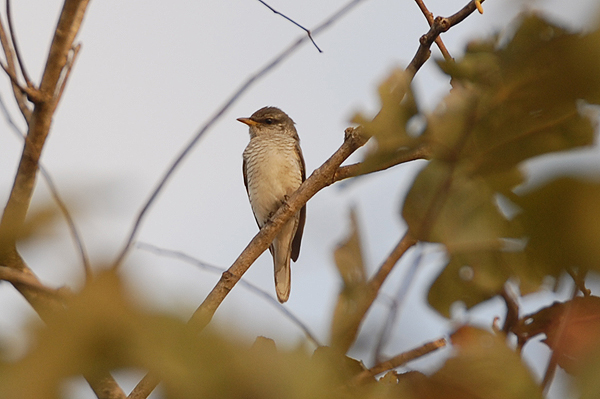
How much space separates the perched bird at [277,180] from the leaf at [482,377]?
7538 millimetres

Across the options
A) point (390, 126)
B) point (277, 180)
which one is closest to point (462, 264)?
point (390, 126)

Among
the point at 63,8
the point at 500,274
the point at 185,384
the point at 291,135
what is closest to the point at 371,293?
the point at 500,274

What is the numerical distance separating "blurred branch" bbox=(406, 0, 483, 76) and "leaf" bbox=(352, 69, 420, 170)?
2.12m

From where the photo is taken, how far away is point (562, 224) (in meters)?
0.88

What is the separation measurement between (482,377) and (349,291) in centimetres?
24

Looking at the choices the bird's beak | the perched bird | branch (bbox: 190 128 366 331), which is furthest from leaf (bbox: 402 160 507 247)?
the bird's beak

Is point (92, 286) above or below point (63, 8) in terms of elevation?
below

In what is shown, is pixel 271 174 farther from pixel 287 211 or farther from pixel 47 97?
pixel 47 97

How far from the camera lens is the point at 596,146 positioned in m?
0.87

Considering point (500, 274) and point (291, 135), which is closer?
point (500, 274)

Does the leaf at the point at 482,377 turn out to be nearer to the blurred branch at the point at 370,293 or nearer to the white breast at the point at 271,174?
the blurred branch at the point at 370,293

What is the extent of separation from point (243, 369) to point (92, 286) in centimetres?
19

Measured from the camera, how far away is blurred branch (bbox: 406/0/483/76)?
10.0ft

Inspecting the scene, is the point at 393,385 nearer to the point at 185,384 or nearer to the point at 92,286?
the point at 185,384
